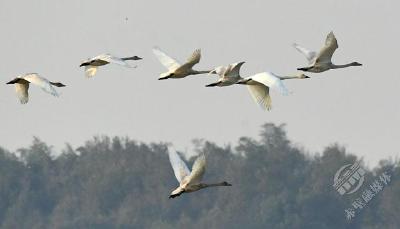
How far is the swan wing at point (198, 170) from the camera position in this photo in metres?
36.9

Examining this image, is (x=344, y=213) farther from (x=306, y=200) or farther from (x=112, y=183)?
(x=112, y=183)

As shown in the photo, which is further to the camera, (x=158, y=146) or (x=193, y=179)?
(x=158, y=146)

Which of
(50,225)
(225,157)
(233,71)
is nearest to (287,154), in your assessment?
(225,157)

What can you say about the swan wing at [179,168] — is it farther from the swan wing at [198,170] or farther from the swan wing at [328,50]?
the swan wing at [328,50]

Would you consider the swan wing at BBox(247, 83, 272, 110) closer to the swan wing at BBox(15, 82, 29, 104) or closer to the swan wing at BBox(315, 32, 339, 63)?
the swan wing at BBox(315, 32, 339, 63)

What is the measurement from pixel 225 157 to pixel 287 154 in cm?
318

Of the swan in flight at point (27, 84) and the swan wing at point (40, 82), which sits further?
the swan in flight at point (27, 84)

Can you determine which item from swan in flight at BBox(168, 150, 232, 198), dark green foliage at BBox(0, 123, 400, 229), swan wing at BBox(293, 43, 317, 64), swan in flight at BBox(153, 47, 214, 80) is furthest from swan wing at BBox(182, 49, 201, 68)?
dark green foliage at BBox(0, 123, 400, 229)

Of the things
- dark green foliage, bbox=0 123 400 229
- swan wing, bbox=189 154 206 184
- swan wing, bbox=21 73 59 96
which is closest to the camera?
swan wing, bbox=189 154 206 184

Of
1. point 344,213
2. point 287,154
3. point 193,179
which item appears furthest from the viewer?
point 287,154

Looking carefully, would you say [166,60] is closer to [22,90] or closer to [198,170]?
[22,90]

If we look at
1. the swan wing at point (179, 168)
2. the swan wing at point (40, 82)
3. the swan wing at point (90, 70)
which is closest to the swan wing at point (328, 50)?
Result: the swan wing at point (179, 168)

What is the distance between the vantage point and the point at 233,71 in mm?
39938

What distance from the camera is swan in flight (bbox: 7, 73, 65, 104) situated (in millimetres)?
37844
